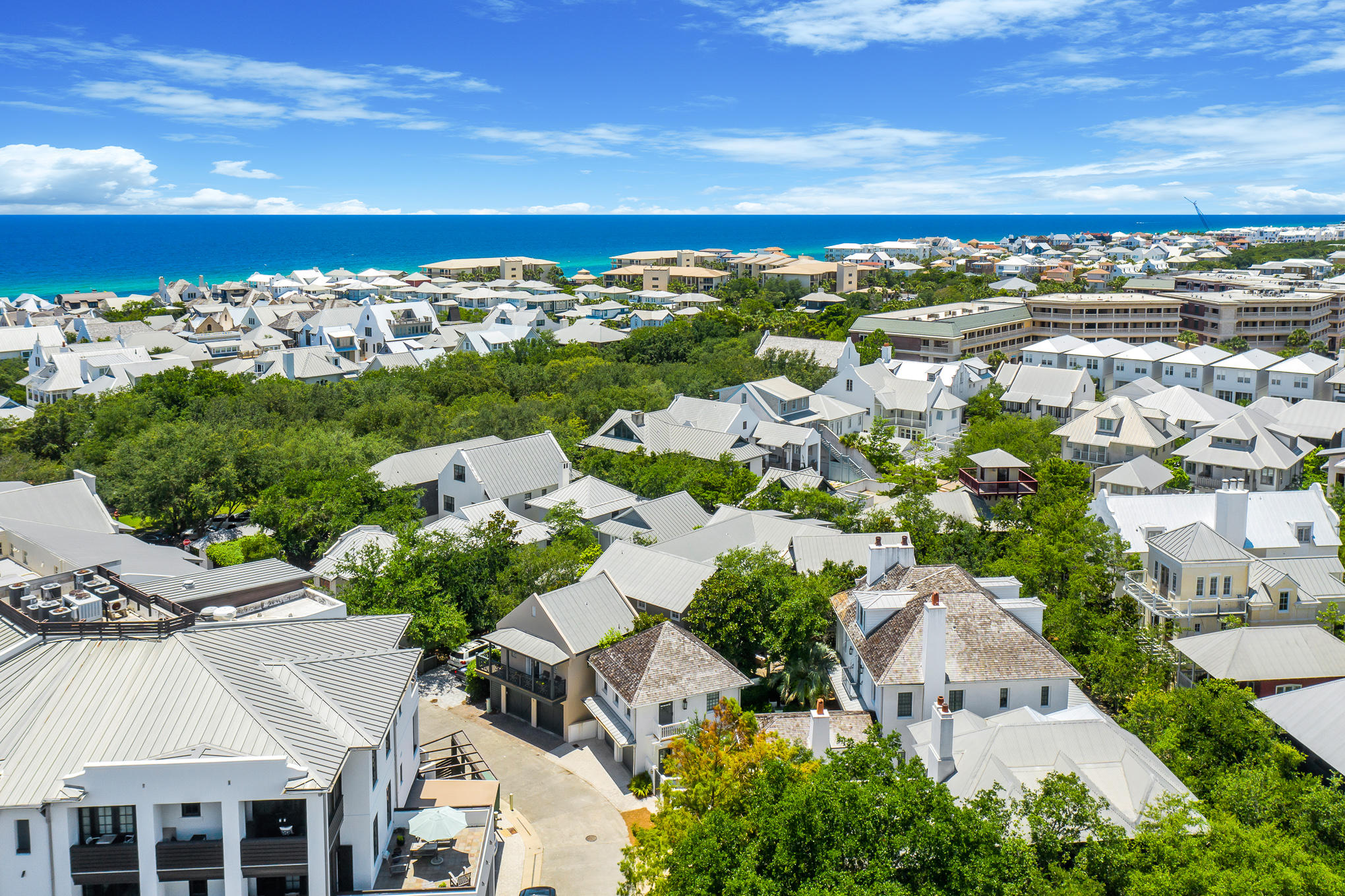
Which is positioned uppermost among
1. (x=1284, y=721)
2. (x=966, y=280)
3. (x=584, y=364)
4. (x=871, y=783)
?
(x=966, y=280)

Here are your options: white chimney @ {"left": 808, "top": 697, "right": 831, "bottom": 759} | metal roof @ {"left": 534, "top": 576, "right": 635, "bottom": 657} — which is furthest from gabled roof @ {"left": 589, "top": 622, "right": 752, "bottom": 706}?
white chimney @ {"left": 808, "top": 697, "right": 831, "bottom": 759}

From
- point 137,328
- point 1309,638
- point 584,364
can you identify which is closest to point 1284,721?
point 1309,638

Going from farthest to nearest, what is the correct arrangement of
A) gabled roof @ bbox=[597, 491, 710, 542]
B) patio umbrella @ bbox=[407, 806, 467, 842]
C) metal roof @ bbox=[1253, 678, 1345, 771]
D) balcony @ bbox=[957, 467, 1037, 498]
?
balcony @ bbox=[957, 467, 1037, 498] < gabled roof @ bbox=[597, 491, 710, 542] < metal roof @ bbox=[1253, 678, 1345, 771] < patio umbrella @ bbox=[407, 806, 467, 842]

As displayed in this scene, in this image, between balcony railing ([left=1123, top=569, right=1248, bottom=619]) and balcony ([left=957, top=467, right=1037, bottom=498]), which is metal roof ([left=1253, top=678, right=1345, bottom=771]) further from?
balcony ([left=957, top=467, right=1037, bottom=498])

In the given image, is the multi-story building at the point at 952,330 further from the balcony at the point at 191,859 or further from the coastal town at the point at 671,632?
the balcony at the point at 191,859

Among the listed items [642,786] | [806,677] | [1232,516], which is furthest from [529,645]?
[1232,516]

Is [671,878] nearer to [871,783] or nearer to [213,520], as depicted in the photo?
[871,783]

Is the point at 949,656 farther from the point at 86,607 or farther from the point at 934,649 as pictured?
the point at 86,607
